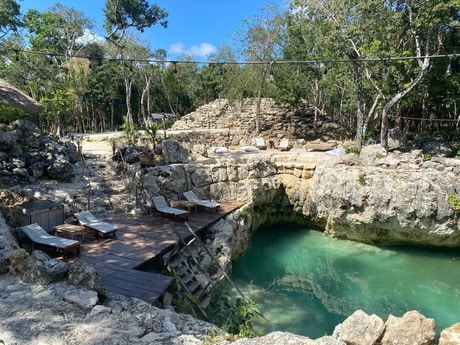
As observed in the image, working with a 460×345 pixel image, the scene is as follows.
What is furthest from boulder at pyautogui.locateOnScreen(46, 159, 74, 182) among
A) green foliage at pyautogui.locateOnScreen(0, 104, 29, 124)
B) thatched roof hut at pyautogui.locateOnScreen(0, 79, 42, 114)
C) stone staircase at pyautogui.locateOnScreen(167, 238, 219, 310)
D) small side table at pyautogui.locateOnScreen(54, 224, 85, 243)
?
stone staircase at pyautogui.locateOnScreen(167, 238, 219, 310)

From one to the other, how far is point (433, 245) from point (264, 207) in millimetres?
7228

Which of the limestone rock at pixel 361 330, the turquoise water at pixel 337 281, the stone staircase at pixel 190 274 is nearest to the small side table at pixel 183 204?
the stone staircase at pixel 190 274

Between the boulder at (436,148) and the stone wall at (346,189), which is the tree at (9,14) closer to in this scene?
the stone wall at (346,189)

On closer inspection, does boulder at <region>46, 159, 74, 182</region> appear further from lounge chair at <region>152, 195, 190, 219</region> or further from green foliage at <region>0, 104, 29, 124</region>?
lounge chair at <region>152, 195, 190, 219</region>

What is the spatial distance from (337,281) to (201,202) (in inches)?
227

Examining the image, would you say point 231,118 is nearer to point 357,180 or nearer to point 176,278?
point 357,180

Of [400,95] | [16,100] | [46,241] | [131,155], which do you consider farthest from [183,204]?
[400,95]

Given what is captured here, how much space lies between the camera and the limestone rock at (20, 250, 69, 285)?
20.0ft

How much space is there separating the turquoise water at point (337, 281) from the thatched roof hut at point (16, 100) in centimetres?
1246

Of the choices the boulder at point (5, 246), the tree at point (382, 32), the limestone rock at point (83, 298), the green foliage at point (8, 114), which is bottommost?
the limestone rock at point (83, 298)

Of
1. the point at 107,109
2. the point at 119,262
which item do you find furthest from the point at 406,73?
the point at 107,109

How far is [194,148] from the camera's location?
682 inches

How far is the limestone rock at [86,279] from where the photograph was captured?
589 centimetres

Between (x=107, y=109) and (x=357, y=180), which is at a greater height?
(x=107, y=109)
